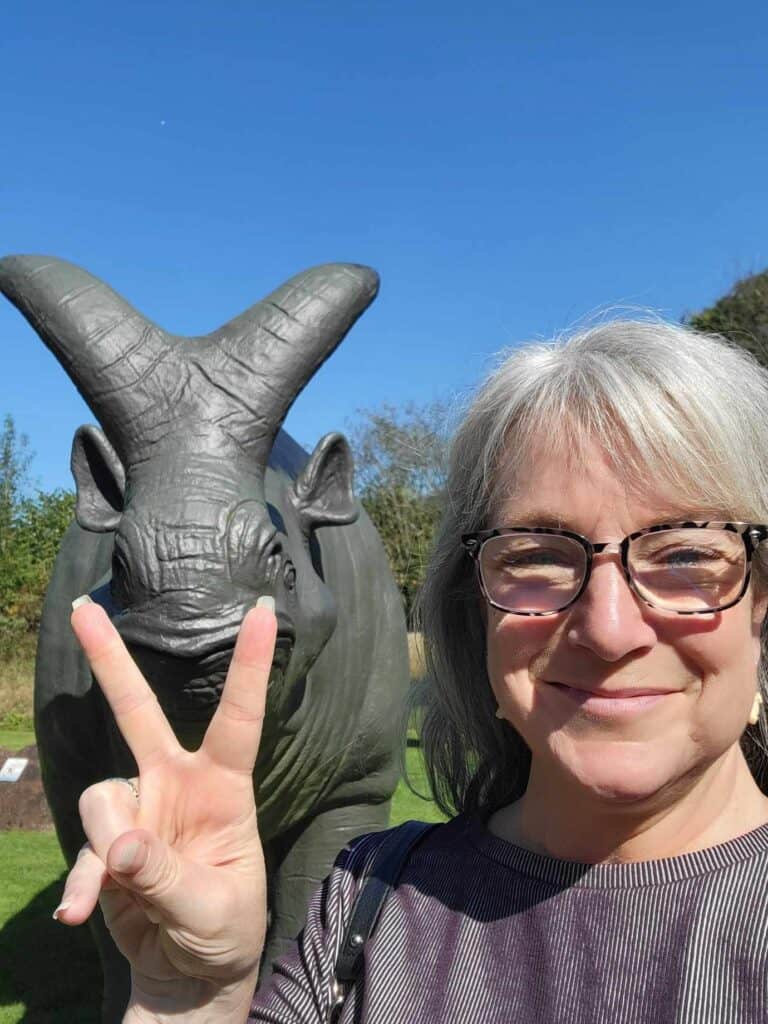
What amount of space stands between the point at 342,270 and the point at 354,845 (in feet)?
5.68

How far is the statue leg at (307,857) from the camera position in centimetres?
355

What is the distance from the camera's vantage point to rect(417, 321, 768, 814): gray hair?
127 cm

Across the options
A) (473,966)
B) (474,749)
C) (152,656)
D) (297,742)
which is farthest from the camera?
(297,742)

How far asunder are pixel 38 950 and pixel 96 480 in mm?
3353

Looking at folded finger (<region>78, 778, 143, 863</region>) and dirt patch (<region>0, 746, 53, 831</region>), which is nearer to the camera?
folded finger (<region>78, 778, 143, 863</region>)

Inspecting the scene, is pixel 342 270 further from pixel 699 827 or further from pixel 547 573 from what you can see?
pixel 699 827

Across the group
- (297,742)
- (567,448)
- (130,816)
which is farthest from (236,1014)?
(297,742)

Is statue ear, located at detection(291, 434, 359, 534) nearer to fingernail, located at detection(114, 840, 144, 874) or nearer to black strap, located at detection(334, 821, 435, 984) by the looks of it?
black strap, located at detection(334, 821, 435, 984)

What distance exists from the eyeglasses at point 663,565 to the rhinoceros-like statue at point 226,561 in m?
1.04

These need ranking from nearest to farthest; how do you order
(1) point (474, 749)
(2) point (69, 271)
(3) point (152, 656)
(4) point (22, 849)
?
(1) point (474, 749)
(3) point (152, 656)
(2) point (69, 271)
(4) point (22, 849)

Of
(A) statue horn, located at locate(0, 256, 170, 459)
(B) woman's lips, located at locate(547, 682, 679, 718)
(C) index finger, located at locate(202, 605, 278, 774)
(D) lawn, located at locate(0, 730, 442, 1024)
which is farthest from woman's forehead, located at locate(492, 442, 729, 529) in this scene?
(D) lawn, located at locate(0, 730, 442, 1024)

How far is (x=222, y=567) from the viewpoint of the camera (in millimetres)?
2260

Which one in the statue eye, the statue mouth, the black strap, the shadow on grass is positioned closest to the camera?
the black strap

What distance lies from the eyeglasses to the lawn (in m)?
3.00
